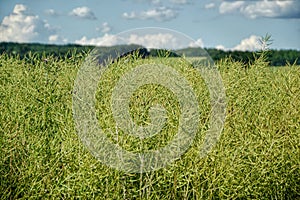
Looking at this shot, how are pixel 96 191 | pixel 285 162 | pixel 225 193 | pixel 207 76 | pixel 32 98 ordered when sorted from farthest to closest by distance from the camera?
pixel 207 76
pixel 32 98
pixel 285 162
pixel 225 193
pixel 96 191

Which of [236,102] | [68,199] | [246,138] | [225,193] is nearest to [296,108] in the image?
[236,102]

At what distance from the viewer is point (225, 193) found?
3516mm

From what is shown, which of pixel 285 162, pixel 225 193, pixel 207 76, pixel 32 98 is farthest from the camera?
pixel 207 76

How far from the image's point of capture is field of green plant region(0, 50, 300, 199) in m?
3.34

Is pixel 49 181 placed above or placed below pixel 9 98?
below

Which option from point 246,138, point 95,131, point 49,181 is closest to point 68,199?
point 49,181

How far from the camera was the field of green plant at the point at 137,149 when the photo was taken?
3.34 meters

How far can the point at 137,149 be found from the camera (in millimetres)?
3350

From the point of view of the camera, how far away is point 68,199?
3418 mm

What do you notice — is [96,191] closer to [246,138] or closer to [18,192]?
[18,192]

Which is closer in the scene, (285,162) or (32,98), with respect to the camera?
(285,162)

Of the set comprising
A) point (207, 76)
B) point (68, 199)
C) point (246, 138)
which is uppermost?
point (207, 76)

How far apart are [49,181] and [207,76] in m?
1.83

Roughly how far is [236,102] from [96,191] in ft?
4.56
